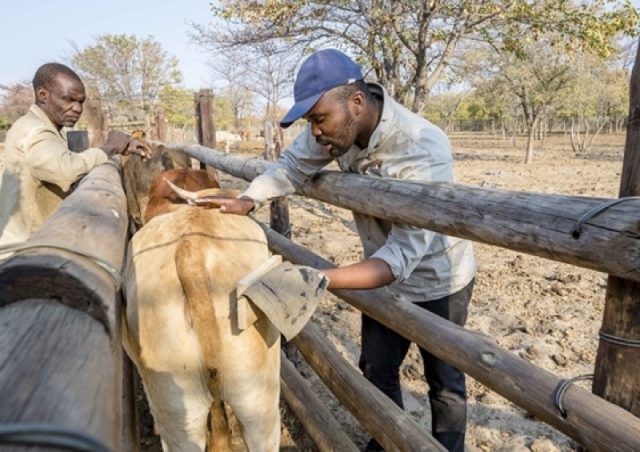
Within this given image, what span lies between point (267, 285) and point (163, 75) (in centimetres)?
4255

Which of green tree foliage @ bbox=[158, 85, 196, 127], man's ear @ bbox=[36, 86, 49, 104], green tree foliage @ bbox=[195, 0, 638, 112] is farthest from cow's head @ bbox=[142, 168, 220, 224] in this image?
green tree foliage @ bbox=[158, 85, 196, 127]

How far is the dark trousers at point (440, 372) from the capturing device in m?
2.34

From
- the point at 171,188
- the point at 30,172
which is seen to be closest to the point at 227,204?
the point at 171,188

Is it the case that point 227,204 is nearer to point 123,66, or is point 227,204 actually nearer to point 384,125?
point 384,125

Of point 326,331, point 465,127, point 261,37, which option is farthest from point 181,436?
point 465,127

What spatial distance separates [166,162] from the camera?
16.2ft

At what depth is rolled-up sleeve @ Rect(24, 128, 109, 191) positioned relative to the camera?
9.07 ft

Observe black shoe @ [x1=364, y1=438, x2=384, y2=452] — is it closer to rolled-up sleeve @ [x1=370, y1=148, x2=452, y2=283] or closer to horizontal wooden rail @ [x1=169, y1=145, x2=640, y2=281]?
rolled-up sleeve @ [x1=370, y1=148, x2=452, y2=283]

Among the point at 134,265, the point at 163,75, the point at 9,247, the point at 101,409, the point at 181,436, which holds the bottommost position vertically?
the point at 181,436

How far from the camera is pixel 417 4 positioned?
8.19 m

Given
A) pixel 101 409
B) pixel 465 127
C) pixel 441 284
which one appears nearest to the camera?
pixel 101 409

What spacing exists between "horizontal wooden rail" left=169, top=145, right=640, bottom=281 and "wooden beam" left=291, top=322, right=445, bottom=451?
0.86m

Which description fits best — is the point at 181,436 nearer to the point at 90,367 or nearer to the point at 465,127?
the point at 90,367

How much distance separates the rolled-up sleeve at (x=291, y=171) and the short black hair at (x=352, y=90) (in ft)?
1.57
